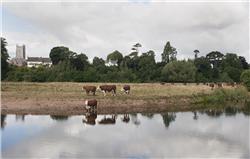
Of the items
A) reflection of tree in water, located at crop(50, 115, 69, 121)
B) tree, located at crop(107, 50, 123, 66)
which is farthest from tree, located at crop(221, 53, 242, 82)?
reflection of tree in water, located at crop(50, 115, 69, 121)

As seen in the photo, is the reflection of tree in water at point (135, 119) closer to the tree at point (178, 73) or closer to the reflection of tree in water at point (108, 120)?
the reflection of tree in water at point (108, 120)

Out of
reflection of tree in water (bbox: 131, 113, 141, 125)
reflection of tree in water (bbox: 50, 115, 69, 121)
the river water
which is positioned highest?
reflection of tree in water (bbox: 50, 115, 69, 121)

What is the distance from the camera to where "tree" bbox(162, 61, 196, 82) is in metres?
83.4

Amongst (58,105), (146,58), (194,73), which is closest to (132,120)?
(58,105)

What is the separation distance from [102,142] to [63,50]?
A: 266 ft

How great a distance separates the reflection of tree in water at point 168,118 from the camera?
91.1 ft

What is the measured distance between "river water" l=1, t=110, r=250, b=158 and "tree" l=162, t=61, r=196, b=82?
170 feet

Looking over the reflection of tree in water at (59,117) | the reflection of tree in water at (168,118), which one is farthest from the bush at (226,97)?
the reflection of tree in water at (59,117)

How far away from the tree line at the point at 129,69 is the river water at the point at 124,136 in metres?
38.6

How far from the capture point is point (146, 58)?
309ft

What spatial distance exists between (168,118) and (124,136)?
9.53 meters

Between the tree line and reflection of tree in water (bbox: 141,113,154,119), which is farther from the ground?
the tree line

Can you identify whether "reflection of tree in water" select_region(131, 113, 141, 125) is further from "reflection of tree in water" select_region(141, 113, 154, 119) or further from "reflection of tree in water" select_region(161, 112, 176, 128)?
"reflection of tree in water" select_region(161, 112, 176, 128)

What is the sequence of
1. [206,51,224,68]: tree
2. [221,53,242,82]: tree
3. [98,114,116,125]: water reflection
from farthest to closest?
1. [206,51,224,68]: tree
2. [221,53,242,82]: tree
3. [98,114,116,125]: water reflection
